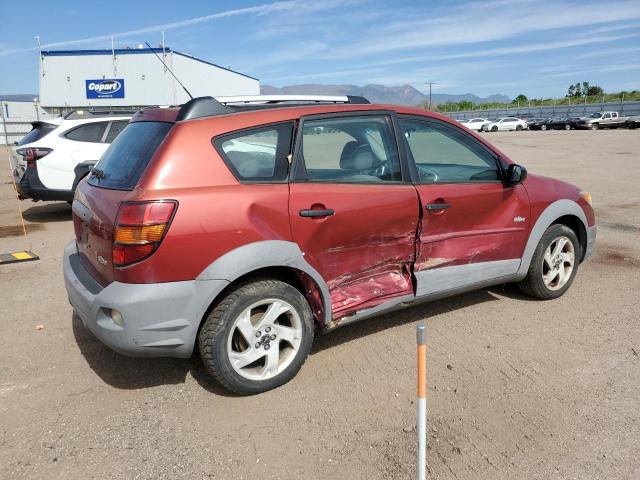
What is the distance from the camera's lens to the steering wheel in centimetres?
392

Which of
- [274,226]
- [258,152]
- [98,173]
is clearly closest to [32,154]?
[98,173]

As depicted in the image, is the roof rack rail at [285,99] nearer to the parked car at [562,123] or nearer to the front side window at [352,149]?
the front side window at [352,149]

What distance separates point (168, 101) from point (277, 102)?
3681 cm

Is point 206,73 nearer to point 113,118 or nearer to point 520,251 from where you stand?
point 113,118

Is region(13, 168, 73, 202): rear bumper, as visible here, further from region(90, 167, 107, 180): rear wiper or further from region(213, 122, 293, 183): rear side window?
region(213, 122, 293, 183): rear side window

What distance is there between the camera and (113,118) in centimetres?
921

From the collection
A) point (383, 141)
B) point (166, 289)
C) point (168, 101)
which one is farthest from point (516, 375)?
point (168, 101)

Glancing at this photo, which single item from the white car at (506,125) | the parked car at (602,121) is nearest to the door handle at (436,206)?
the parked car at (602,121)

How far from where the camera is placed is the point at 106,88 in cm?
3834

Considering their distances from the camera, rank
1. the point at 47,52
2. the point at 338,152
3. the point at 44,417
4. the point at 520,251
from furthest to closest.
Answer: the point at 47,52
the point at 520,251
the point at 338,152
the point at 44,417

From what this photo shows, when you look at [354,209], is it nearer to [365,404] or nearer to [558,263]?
[365,404]

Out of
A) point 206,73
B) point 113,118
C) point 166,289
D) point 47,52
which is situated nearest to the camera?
point 166,289

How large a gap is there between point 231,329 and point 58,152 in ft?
22.9

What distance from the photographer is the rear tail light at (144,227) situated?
289 cm
